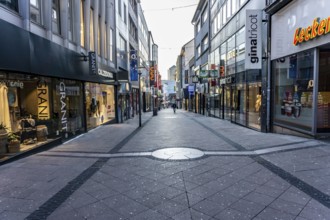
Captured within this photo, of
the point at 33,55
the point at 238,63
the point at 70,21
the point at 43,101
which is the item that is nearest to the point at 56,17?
the point at 70,21

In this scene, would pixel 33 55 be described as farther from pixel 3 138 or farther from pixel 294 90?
pixel 294 90

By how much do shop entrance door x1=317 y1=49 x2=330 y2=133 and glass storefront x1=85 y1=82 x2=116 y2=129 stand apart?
10944 mm

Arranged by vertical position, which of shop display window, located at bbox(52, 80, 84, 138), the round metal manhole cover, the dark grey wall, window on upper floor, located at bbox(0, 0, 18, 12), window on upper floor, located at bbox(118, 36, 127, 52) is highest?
window on upper floor, located at bbox(118, 36, 127, 52)

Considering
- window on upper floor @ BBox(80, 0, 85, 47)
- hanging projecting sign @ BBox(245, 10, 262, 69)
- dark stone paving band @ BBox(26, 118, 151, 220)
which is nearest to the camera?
dark stone paving band @ BBox(26, 118, 151, 220)

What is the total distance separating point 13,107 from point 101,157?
3418 mm

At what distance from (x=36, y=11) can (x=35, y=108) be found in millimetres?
3444

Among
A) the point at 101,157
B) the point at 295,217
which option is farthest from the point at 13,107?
the point at 295,217

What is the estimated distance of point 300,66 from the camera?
10023mm

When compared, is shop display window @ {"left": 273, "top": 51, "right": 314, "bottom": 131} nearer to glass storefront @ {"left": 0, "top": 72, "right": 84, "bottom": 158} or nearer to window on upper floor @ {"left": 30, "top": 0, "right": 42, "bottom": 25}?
glass storefront @ {"left": 0, "top": 72, "right": 84, "bottom": 158}

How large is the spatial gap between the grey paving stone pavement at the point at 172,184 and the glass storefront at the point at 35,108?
0.98 meters

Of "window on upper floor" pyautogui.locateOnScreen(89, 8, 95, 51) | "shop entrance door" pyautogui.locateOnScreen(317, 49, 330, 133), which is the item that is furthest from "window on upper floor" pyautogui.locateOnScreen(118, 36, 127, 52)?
"shop entrance door" pyautogui.locateOnScreen(317, 49, 330, 133)

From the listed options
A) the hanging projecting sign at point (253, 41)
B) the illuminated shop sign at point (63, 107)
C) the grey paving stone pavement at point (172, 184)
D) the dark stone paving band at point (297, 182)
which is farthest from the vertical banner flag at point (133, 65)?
the dark stone paving band at point (297, 182)

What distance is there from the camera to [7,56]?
263 inches

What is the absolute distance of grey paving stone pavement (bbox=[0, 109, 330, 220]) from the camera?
3.96 metres
